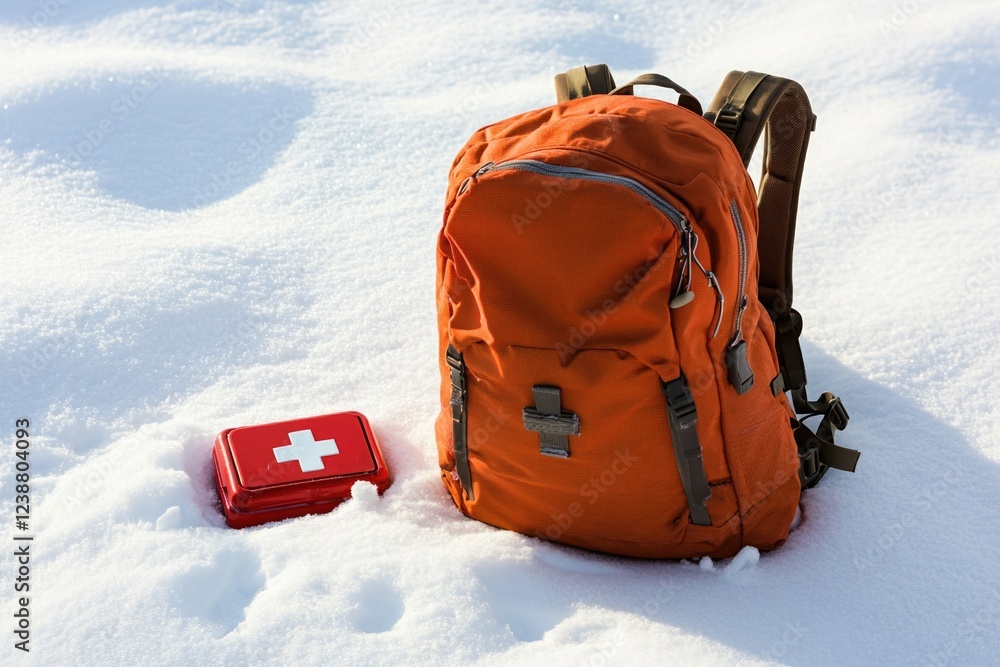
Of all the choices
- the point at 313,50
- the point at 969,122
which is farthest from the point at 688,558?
the point at 313,50

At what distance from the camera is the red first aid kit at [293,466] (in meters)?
1.85

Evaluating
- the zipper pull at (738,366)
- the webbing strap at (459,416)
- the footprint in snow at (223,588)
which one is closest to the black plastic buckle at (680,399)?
the zipper pull at (738,366)

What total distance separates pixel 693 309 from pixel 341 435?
82 cm

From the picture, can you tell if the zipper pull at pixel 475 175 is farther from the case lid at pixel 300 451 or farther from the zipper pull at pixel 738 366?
the case lid at pixel 300 451

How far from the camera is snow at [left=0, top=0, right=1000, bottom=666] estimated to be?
5.28 feet

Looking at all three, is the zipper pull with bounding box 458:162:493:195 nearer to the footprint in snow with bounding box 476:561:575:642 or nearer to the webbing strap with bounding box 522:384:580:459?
the webbing strap with bounding box 522:384:580:459

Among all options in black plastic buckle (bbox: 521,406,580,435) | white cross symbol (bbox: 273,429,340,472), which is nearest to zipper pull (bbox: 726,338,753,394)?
black plastic buckle (bbox: 521,406,580,435)

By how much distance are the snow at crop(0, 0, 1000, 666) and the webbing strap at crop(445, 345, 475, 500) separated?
103 mm

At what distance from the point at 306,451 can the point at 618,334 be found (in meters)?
0.73

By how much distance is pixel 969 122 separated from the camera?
9.73ft

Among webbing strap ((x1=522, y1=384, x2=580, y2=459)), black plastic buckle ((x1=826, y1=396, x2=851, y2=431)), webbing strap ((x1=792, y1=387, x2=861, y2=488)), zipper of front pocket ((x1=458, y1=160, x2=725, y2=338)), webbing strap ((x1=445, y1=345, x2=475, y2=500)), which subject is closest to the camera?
zipper of front pocket ((x1=458, y1=160, x2=725, y2=338))

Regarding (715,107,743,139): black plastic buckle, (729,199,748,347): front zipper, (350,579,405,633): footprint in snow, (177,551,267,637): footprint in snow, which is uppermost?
(715,107,743,139): black plastic buckle

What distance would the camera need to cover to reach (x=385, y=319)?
2461mm

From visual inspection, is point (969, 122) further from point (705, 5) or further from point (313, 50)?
point (313, 50)
